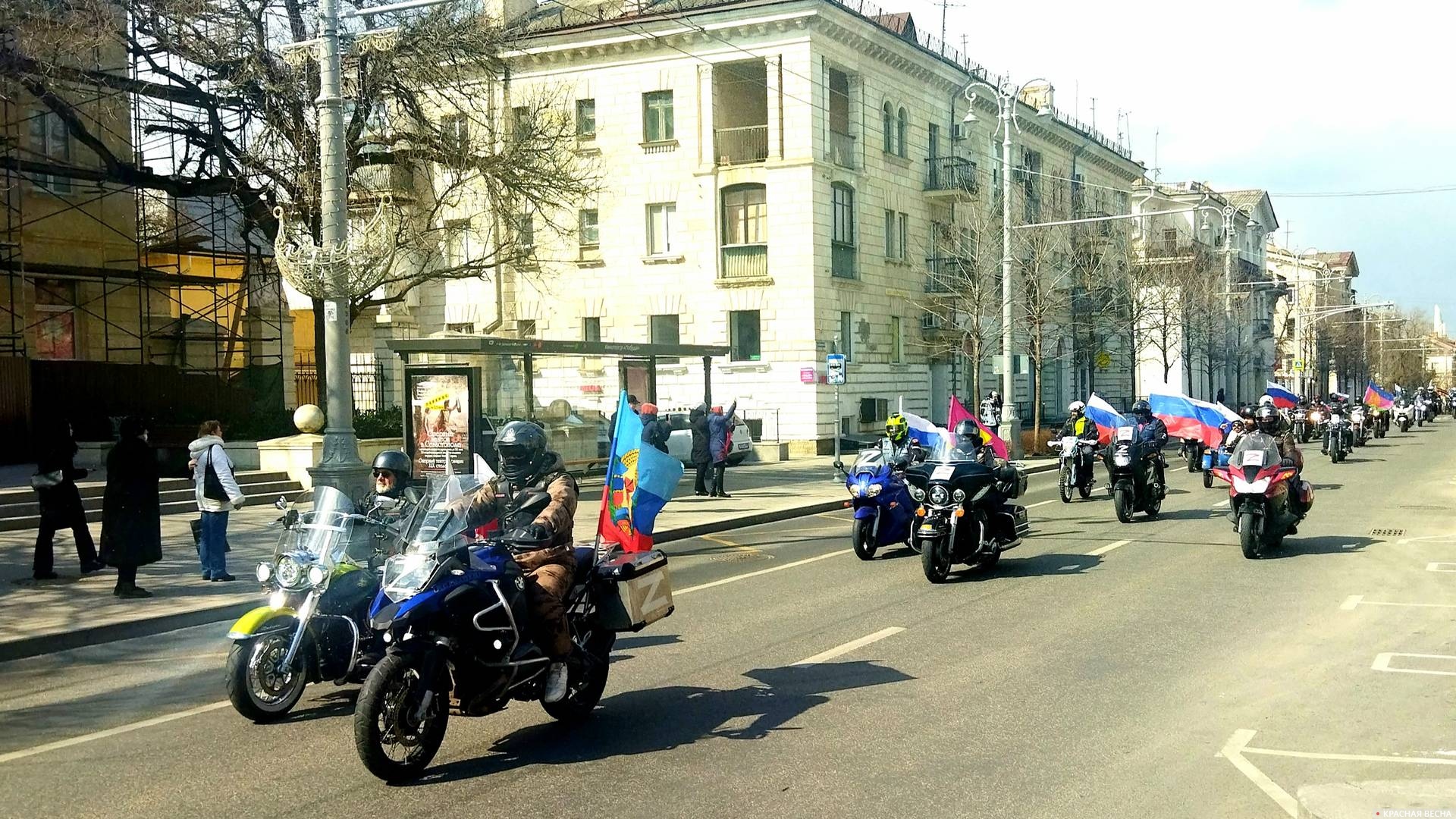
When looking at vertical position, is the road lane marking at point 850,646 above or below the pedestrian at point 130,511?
below

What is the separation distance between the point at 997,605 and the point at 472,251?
3066cm

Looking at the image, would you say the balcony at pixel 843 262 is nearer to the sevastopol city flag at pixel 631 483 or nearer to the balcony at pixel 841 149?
the balcony at pixel 841 149

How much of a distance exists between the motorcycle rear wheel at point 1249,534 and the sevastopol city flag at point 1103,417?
6.07m

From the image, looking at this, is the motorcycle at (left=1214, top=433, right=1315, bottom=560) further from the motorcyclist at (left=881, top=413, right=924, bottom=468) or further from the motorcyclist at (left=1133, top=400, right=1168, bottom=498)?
the motorcyclist at (left=1133, top=400, right=1168, bottom=498)

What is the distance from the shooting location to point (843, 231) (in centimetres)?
3812

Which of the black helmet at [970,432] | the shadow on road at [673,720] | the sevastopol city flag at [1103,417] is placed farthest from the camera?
the sevastopol city flag at [1103,417]

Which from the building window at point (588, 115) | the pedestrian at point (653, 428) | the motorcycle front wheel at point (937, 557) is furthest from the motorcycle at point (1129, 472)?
the building window at point (588, 115)

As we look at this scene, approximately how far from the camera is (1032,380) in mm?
52531

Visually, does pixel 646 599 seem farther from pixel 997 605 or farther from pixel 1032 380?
pixel 1032 380

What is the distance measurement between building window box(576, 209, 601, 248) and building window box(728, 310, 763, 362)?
5.01 meters

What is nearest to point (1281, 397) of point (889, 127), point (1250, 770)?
point (889, 127)

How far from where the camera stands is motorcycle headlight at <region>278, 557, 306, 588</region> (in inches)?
272

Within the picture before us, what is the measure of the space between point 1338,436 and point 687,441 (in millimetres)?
15987

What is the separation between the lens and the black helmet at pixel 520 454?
22.5 feet
